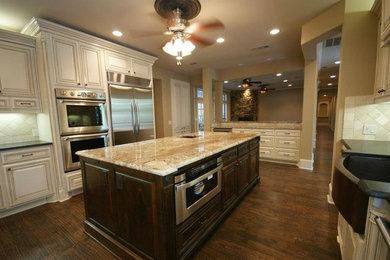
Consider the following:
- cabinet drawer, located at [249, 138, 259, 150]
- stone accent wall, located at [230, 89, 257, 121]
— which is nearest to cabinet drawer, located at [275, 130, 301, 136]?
cabinet drawer, located at [249, 138, 259, 150]

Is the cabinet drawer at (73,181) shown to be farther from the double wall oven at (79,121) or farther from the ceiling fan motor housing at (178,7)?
the ceiling fan motor housing at (178,7)

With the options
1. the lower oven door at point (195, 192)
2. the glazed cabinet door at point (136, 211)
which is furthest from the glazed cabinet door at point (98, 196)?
the lower oven door at point (195, 192)

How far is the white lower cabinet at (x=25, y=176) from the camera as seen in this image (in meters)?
2.20

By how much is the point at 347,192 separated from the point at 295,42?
3320mm

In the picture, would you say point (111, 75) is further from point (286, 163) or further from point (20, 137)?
point (286, 163)

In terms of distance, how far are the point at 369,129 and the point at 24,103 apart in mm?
4633

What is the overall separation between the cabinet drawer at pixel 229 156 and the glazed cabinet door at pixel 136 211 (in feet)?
3.21

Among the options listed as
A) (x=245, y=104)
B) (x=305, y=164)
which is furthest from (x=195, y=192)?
(x=245, y=104)

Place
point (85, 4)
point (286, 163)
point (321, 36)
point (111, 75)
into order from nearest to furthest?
point (85, 4) → point (321, 36) → point (111, 75) → point (286, 163)

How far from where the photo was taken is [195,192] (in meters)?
1.52

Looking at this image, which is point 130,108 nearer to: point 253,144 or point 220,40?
point 220,40

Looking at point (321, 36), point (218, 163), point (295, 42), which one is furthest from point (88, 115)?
point (295, 42)

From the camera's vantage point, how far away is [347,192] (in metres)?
1.03

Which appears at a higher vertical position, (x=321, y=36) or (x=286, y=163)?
(x=321, y=36)
